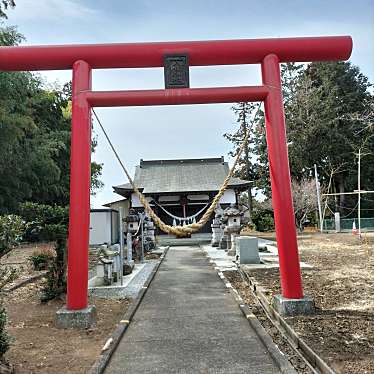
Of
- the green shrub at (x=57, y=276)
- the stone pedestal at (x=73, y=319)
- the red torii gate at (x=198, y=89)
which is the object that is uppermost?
the red torii gate at (x=198, y=89)

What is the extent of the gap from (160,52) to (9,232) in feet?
10.7

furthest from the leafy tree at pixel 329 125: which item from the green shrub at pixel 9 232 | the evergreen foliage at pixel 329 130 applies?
the green shrub at pixel 9 232

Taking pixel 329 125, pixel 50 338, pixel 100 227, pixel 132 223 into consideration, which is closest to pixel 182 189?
pixel 100 227

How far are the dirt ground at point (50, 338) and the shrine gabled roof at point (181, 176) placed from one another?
1682 centimetres

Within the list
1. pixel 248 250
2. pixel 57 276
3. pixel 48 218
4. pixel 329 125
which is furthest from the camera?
pixel 329 125

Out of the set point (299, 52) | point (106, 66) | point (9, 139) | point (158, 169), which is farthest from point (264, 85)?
point (158, 169)

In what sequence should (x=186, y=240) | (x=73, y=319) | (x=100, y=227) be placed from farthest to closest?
(x=186, y=240)
(x=100, y=227)
(x=73, y=319)

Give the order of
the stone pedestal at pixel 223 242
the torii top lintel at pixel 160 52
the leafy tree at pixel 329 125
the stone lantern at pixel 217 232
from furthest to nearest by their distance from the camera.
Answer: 1. the leafy tree at pixel 329 125
2. the stone lantern at pixel 217 232
3. the stone pedestal at pixel 223 242
4. the torii top lintel at pixel 160 52

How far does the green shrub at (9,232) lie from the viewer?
3353 mm

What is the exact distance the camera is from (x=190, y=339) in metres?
4.34

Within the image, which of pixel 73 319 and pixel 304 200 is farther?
pixel 304 200

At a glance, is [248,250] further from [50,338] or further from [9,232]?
[9,232]

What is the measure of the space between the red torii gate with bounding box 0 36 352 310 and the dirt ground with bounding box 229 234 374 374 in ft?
2.03

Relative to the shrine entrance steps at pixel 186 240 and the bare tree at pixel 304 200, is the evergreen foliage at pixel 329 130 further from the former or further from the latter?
the shrine entrance steps at pixel 186 240
